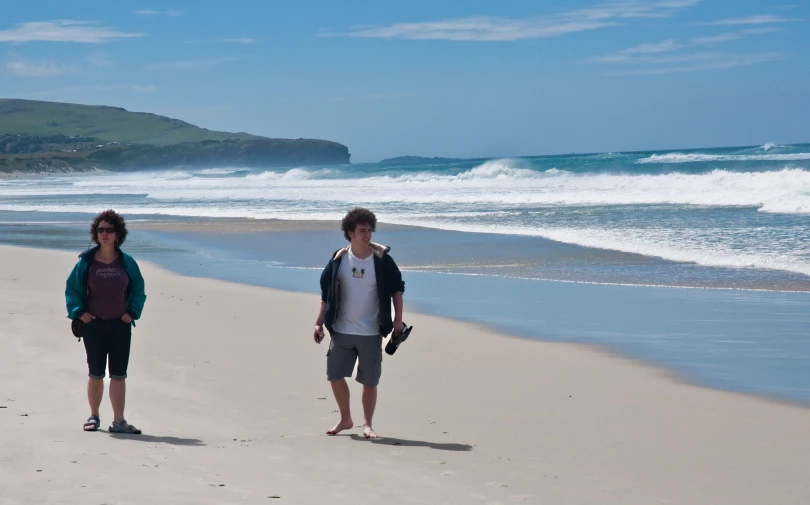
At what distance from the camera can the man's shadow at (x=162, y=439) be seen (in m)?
5.59

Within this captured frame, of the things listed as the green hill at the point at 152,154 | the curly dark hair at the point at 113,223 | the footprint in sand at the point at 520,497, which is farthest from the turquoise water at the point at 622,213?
the green hill at the point at 152,154

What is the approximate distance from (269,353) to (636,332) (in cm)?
359

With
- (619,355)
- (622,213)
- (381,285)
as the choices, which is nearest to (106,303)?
(381,285)

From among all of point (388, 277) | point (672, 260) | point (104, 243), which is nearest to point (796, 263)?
point (672, 260)

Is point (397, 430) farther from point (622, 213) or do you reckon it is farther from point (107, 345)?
point (622, 213)

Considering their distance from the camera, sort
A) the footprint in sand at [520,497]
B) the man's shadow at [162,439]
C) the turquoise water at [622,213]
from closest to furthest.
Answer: the footprint in sand at [520,497], the man's shadow at [162,439], the turquoise water at [622,213]

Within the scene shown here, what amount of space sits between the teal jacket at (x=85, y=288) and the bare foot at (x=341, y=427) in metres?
1.33

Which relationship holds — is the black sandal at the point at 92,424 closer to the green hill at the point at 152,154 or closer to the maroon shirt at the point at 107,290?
the maroon shirt at the point at 107,290

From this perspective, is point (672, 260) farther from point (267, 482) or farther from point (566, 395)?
point (267, 482)

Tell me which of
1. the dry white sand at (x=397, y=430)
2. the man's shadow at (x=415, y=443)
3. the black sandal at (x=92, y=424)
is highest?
the black sandal at (x=92, y=424)

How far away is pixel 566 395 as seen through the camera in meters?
7.10

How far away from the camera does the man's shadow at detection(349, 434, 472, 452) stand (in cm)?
569

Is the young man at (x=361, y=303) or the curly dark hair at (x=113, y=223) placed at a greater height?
the curly dark hair at (x=113, y=223)

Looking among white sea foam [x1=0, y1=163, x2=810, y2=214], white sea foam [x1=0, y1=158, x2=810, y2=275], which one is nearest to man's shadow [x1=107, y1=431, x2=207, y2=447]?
white sea foam [x1=0, y1=158, x2=810, y2=275]
